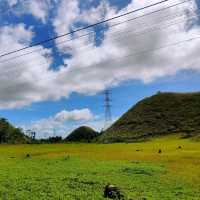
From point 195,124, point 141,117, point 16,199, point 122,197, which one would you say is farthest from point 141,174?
point 141,117

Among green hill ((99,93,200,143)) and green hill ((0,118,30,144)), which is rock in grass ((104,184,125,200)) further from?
green hill ((0,118,30,144))

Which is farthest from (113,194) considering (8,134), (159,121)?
(8,134)

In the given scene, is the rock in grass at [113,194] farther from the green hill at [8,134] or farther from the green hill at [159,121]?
the green hill at [8,134]

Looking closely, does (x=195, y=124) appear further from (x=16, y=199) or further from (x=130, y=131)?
(x=16, y=199)

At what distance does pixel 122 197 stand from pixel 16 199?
5.88 metres

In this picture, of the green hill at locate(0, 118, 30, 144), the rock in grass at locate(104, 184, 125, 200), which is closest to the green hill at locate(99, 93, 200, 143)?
the green hill at locate(0, 118, 30, 144)

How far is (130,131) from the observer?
176500mm

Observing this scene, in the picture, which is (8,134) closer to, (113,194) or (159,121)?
(159,121)

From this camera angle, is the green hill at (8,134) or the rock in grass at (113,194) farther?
the green hill at (8,134)

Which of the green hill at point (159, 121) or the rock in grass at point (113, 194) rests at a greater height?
the green hill at point (159, 121)

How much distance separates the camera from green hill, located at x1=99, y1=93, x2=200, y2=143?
165125 mm

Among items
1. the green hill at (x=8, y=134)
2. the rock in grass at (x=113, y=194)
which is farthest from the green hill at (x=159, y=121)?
the rock in grass at (x=113, y=194)

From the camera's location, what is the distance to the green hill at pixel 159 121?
165m

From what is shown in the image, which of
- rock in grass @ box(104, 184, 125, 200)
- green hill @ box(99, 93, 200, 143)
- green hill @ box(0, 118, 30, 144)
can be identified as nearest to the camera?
rock in grass @ box(104, 184, 125, 200)
